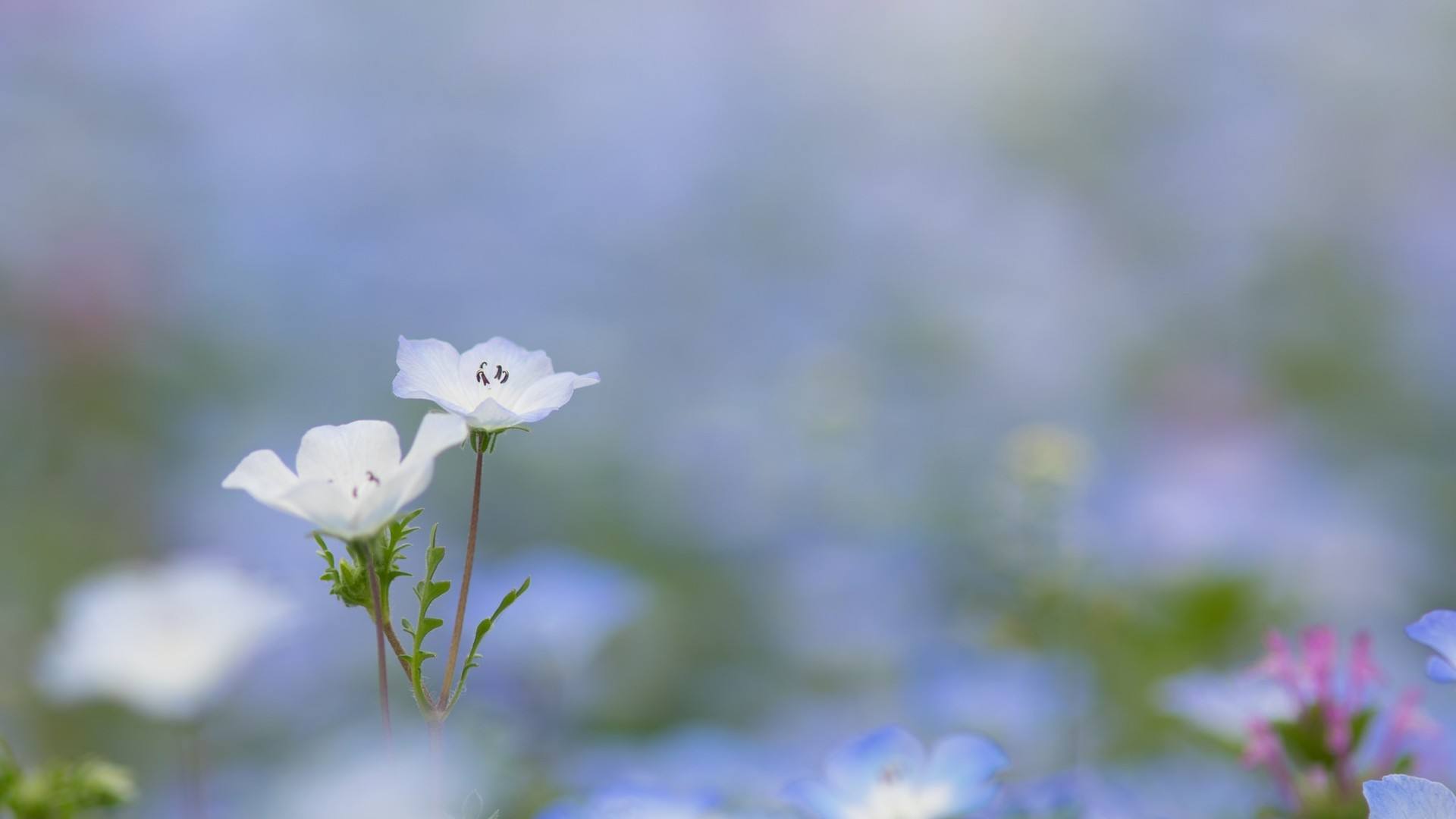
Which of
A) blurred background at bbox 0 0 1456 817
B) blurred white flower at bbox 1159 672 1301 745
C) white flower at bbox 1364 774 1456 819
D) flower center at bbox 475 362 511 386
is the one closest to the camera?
white flower at bbox 1364 774 1456 819

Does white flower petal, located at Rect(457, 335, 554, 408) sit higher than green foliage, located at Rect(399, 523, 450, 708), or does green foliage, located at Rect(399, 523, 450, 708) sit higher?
white flower petal, located at Rect(457, 335, 554, 408)

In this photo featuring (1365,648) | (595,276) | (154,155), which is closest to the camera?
(1365,648)

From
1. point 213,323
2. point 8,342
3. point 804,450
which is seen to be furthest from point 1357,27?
point 8,342

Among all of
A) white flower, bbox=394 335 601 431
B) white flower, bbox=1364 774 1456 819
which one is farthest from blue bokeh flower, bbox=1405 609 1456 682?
white flower, bbox=394 335 601 431

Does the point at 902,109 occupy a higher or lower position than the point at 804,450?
higher

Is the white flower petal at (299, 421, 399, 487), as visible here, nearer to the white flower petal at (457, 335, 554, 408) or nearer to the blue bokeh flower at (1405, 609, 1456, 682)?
the white flower petal at (457, 335, 554, 408)

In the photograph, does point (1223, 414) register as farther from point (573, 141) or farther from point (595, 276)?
point (573, 141)

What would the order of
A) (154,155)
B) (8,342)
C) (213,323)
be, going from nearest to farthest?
(8,342)
(213,323)
(154,155)

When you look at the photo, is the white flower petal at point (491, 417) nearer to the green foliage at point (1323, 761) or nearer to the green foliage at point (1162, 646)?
the green foliage at point (1323, 761)
